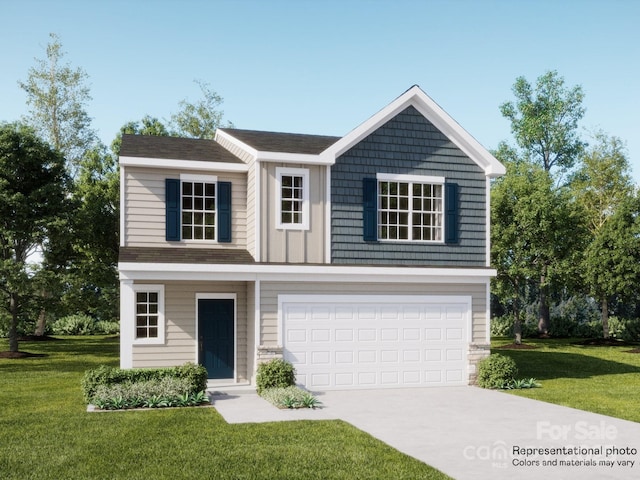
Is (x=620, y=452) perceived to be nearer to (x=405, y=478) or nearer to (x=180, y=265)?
(x=405, y=478)

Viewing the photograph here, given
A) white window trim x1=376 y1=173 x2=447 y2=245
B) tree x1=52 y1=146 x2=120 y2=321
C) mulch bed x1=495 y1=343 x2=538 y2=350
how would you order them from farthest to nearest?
mulch bed x1=495 y1=343 x2=538 y2=350, tree x1=52 y1=146 x2=120 y2=321, white window trim x1=376 y1=173 x2=447 y2=245

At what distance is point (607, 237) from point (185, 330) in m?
23.0

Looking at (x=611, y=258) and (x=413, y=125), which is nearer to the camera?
(x=413, y=125)

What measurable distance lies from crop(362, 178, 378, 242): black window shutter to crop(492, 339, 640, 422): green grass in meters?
5.47

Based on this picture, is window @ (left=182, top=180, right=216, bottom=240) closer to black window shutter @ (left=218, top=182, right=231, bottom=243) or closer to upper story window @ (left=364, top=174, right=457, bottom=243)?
black window shutter @ (left=218, top=182, right=231, bottom=243)

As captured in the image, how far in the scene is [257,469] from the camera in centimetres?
960

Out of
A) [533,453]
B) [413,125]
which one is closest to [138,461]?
[533,453]

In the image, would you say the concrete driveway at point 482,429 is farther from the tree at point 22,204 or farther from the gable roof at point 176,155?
the tree at point 22,204

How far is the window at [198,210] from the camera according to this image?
1925 centimetres

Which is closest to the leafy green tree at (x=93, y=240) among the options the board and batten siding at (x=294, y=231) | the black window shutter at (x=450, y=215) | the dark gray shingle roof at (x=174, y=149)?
the dark gray shingle roof at (x=174, y=149)

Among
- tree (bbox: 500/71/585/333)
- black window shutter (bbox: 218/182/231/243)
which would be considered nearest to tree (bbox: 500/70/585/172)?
tree (bbox: 500/71/585/333)

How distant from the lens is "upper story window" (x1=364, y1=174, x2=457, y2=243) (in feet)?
62.4

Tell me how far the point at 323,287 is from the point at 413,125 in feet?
17.2

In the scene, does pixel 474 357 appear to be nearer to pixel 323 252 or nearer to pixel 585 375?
pixel 585 375
